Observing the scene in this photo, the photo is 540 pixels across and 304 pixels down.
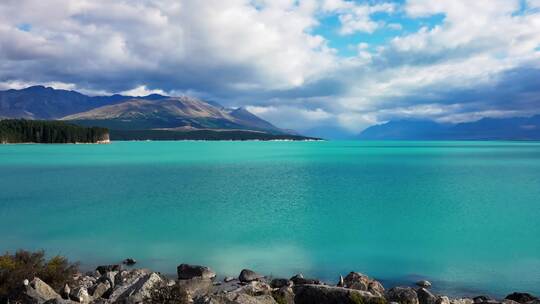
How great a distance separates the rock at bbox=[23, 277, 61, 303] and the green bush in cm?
53

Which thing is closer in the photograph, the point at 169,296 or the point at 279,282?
the point at 169,296

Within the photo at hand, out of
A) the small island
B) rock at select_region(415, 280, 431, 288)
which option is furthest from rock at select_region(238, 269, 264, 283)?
the small island

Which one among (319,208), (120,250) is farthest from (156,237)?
(319,208)

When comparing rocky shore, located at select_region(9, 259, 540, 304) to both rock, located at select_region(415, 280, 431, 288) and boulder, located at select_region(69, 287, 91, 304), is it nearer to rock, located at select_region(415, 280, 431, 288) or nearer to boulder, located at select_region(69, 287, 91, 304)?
boulder, located at select_region(69, 287, 91, 304)

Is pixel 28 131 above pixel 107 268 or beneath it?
above

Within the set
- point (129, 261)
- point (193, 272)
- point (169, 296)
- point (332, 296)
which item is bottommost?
point (129, 261)

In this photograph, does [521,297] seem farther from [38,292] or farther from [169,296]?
[38,292]

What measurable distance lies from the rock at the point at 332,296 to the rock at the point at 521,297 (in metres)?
7.44

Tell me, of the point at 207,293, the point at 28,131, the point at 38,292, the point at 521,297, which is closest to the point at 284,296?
the point at 207,293

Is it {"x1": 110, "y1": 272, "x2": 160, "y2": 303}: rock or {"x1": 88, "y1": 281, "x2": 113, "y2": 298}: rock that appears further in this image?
{"x1": 88, "y1": 281, "x2": 113, "y2": 298}: rock

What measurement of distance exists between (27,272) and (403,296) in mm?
11566

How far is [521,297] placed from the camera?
16.0m

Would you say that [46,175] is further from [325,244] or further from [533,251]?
[533,251]

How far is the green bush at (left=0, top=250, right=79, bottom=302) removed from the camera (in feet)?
42.1
